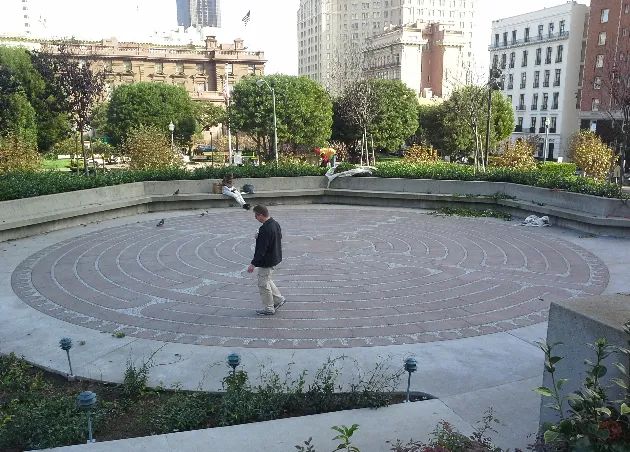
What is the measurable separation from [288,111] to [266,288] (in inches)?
1422

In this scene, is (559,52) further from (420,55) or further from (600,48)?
(420,55)

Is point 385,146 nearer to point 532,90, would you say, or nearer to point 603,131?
point 603,131

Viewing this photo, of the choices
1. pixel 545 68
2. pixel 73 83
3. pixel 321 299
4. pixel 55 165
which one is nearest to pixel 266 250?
pixel 321 299

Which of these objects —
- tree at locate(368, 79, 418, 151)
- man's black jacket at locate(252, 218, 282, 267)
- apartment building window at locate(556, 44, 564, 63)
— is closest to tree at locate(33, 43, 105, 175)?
man's black jacket at locate(252, 218, 282, 267)

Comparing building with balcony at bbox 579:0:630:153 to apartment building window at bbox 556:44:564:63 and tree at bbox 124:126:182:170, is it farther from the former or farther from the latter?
tree at bbox 124:126:182:170

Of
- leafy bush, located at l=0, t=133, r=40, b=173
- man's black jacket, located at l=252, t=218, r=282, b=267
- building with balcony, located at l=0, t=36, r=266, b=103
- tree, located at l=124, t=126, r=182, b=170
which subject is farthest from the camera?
building with balcony, located at l=0, t=36, r=266, b=103

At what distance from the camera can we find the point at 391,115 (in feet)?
153

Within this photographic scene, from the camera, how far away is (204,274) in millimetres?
11008

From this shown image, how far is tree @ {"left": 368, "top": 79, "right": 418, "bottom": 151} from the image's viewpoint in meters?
46.2

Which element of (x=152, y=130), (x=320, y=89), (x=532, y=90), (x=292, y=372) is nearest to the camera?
(x=292, y=372)

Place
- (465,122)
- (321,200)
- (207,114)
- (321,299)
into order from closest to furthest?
(321,299), (321,200), (465,122), (207,114)

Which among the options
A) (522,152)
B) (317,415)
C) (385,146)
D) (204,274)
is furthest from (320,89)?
(317,415)

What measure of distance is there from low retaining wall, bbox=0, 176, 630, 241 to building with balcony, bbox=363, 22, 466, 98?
272 ft

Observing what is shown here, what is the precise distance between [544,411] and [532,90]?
7413 cm
